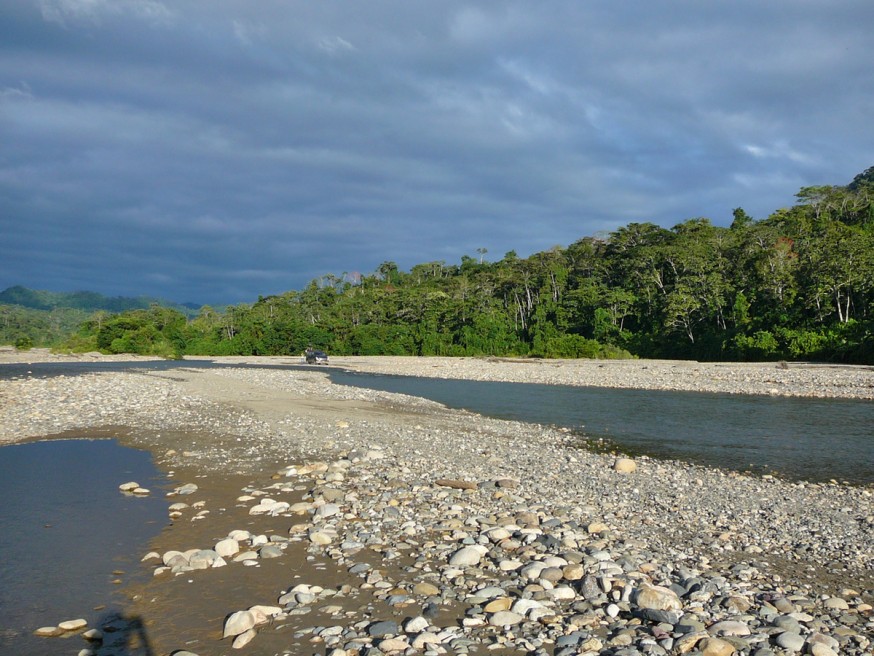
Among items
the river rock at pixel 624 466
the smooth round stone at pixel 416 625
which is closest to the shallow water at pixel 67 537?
the smooth round stone at pixel 416 625

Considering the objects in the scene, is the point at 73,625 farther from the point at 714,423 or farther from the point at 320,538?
the point at 714,423

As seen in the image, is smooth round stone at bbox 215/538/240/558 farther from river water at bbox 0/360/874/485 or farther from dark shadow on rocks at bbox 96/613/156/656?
river water at bbox 0/360/874/485

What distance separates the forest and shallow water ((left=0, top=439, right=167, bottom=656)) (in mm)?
55837

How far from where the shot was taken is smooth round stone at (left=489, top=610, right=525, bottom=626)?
5648mm

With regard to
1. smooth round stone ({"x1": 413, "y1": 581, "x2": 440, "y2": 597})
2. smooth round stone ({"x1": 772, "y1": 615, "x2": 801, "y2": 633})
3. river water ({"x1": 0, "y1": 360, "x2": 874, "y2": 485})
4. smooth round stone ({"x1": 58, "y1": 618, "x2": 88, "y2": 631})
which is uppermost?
smooth round stone ({"x1": 772, "y1": 615, "x2": 801, "y2": 633})

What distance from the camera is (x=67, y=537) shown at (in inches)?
336

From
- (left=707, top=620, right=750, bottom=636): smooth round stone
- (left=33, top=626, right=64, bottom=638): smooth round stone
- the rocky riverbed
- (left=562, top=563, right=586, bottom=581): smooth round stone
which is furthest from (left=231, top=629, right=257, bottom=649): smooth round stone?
(left=707, top=620, right=750, bottom=636): smooth round stone

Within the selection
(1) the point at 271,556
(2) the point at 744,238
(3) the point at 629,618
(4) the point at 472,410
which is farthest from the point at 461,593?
(2) the point at 744,238

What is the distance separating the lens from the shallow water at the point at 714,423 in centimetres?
1576

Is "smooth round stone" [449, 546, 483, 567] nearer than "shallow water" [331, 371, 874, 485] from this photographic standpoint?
Yes

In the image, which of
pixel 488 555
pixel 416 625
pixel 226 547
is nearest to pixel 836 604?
pixel 488 555

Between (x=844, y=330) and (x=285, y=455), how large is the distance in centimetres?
5498

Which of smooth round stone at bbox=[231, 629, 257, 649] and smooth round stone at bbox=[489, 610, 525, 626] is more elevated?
smooth round stone at bbox=[489, 610, 525, 626]

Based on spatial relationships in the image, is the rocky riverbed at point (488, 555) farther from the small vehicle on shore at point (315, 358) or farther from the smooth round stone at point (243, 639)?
the small vehicle on shore at point (315, 358)
